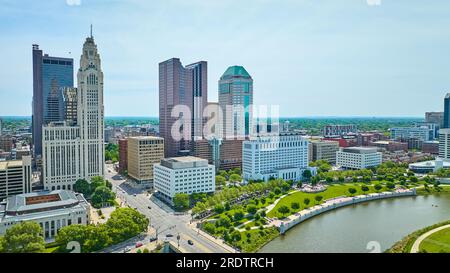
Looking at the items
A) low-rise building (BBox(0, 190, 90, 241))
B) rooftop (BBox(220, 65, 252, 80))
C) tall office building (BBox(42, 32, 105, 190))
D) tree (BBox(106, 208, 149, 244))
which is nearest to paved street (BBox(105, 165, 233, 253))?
tree (BBox(106, 208, 149, 244))

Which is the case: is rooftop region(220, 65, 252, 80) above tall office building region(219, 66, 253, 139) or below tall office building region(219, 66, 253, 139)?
above

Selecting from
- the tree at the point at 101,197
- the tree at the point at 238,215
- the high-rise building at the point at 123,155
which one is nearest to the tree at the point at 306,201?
the tree at the point at 238,215

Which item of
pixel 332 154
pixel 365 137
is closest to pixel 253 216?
pixel 332 154

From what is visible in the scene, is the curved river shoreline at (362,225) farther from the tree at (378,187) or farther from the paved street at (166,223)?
the paved street at (166,223)

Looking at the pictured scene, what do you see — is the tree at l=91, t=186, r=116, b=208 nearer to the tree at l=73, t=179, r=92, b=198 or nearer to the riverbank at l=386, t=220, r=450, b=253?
the tree at l=73, t=179, r=92, b=198

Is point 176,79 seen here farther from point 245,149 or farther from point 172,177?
point 172,177
